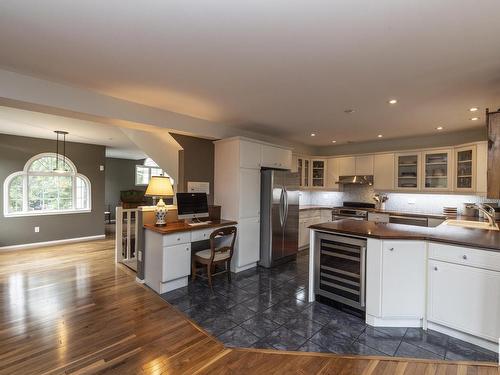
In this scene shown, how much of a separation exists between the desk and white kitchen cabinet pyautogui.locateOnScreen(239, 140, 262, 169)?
4.01 feet

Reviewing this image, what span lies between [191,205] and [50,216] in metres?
4.26

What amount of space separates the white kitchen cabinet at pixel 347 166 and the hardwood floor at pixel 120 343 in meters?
4.25

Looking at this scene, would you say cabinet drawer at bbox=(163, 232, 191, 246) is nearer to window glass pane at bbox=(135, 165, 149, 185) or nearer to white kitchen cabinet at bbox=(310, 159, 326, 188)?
white kitchen cabinet at bbox=(310, 159, 326, 188)

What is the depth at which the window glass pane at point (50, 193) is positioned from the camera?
18.5 feet

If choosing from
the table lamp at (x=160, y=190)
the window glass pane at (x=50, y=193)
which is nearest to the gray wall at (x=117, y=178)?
the window glass pane at (x=50, y=193)

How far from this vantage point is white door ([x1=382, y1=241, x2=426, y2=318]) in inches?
98.7

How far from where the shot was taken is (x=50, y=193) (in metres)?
5.91

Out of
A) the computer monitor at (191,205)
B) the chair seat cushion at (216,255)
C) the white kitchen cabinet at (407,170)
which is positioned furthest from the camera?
the white kitchen cabinet at (407,170)

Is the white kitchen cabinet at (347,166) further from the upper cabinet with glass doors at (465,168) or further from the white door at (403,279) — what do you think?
the white door at (403,279)

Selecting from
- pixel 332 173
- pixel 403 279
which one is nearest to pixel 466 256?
pixel 403 279

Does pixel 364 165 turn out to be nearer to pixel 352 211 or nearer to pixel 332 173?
pixel 332 173

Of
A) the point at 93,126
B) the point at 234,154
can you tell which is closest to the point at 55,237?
the point at 93,126

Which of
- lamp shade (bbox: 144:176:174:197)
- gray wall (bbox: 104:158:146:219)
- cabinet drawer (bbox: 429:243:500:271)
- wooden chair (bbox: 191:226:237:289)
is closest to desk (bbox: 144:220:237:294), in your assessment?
wooden chair (bbox: 191:226:237:289)

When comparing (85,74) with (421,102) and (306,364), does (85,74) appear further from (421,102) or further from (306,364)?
(421,102)
